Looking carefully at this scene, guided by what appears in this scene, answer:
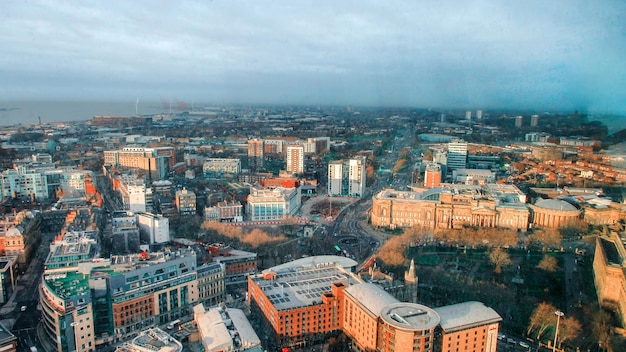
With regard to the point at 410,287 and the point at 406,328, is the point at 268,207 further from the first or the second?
the point at 406,328

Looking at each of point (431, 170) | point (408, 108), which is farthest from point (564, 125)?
point (408, 108)

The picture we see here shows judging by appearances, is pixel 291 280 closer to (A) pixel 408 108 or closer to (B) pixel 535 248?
(B) pixel 535 248

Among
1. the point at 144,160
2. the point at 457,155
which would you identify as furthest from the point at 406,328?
the point at 457,155

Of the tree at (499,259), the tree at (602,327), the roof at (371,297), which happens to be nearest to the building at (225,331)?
the roof at (371,297)

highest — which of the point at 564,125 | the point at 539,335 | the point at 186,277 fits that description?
the point at 564,125

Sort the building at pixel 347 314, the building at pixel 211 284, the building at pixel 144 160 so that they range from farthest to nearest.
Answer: the building at pixel 144 160 < the building at pixel 211 284 < the building at pixel 347 314

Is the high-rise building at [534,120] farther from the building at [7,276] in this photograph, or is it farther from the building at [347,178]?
the building at [7,276]
